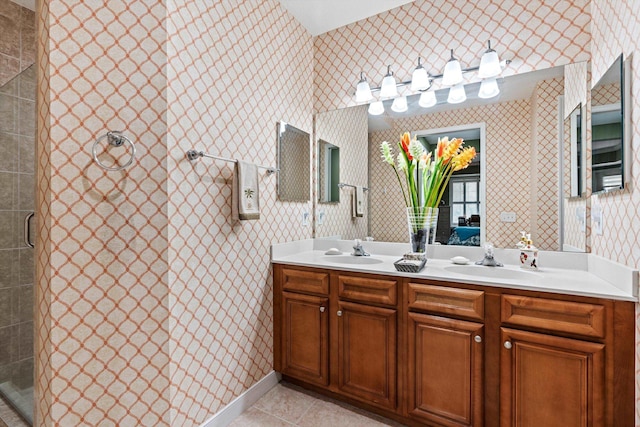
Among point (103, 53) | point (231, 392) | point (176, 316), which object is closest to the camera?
point (103, 53)

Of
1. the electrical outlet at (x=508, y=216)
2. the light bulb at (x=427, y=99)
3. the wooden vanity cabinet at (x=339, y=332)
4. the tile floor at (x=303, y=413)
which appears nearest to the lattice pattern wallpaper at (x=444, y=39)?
the light bulb at (x=427, y=99)

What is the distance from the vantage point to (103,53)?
1.24m

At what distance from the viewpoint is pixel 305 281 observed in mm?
2035

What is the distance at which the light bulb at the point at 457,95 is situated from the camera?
81.7 inches

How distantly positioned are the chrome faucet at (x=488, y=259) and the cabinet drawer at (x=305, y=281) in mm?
955

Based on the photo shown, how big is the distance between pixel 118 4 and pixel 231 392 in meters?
2.02

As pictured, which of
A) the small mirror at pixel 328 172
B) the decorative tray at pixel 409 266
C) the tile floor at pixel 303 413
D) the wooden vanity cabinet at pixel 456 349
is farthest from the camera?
the small mirror at pixel 328 172

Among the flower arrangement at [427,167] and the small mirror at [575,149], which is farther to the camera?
the flower arrangement at [427,167]

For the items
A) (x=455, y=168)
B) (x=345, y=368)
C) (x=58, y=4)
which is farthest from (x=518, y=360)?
(x=58, y=4)

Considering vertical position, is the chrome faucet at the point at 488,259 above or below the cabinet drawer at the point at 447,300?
above

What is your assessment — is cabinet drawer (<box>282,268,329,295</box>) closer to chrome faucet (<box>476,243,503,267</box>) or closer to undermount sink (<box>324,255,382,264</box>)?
undermount sink (<box>324,255,382,264</box>)

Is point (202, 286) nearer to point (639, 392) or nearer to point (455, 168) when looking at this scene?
point (455, 168)

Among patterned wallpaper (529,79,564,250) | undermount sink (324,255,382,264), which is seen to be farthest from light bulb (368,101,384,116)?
undermount sink (324,255,382,264)

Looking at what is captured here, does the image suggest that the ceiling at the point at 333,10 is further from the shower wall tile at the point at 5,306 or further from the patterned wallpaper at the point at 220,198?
the shower wall tile at the point at 5,306
